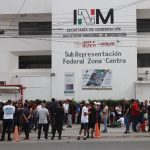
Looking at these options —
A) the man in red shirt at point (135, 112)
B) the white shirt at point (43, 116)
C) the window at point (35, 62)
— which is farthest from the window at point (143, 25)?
the white shirt at point (43, 116)

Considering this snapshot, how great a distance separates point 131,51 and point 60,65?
5.75 meters

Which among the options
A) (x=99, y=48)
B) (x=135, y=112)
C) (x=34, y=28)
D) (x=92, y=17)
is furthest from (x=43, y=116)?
(x=34, y=28)

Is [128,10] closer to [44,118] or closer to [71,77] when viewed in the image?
[71,77]

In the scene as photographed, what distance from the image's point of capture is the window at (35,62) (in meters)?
45.5

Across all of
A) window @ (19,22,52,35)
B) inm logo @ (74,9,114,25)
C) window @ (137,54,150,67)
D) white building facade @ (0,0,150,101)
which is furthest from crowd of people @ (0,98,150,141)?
window @ (19,22,52,35)

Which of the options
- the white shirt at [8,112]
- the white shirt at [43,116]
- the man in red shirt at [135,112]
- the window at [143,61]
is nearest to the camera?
the white shirt at [8,112]

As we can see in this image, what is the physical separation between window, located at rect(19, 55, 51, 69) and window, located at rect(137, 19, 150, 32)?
27.1 ft

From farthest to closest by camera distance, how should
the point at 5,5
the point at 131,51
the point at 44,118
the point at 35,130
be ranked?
the point at 5,5
the point at 131,51
the point at 35,130
the point at 44,118

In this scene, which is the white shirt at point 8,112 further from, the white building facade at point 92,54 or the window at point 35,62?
the window at point 35,62

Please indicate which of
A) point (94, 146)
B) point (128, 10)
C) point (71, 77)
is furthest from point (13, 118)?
point (128, 10)

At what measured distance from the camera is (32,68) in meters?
45.5

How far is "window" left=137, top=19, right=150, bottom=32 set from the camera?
1738 inches

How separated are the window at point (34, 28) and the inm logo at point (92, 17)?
13.7 ft

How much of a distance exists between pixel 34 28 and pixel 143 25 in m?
9.41
